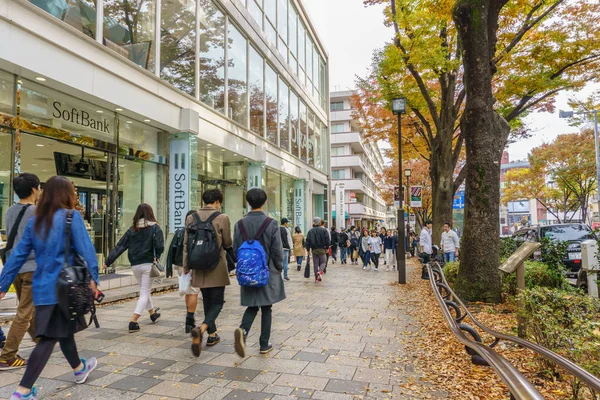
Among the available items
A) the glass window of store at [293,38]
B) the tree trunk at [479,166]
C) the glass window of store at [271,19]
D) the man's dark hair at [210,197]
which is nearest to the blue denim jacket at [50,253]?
the man's dark hair at [210,197]

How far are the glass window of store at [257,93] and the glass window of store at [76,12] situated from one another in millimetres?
8347

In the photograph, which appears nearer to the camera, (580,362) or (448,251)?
(580,362)

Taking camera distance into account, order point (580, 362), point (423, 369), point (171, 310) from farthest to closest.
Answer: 1. point (171, 310)
2. point (423, 369)
3. point (580, 362)

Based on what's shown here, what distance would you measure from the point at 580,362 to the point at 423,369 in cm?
143

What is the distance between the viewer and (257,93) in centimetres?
1716

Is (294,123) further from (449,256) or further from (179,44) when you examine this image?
(449,256)

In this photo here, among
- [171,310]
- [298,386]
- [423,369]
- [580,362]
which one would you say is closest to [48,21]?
[171,310]

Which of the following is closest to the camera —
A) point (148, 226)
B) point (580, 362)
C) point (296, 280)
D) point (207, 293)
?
point (580, 362)

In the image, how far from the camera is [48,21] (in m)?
7.22

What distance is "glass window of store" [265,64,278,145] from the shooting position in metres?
18.4

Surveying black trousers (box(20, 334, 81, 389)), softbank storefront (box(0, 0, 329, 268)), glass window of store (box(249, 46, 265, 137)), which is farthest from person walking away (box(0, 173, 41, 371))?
glass window of store (box(249, 46, 265, 137))

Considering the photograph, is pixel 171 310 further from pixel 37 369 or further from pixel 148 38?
pixel 148 38

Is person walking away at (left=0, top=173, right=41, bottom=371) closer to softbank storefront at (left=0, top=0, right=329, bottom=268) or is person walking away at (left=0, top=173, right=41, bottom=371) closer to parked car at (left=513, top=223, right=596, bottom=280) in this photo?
softbank storefront at (left=0, top=0, right=329, bottom=268)

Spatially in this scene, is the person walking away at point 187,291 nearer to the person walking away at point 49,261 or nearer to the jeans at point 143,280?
the jeans at point 143,280
